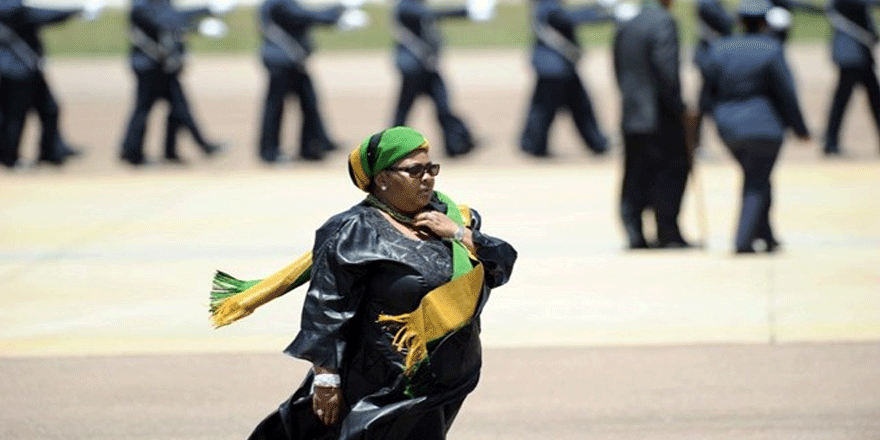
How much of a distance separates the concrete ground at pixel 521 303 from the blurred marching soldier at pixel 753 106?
371 millimetres

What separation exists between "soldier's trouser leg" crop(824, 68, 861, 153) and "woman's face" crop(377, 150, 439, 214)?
12467mm

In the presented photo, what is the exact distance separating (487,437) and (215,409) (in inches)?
48.3

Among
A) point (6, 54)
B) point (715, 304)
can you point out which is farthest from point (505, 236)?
point (6, 54)

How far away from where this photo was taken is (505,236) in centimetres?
1439

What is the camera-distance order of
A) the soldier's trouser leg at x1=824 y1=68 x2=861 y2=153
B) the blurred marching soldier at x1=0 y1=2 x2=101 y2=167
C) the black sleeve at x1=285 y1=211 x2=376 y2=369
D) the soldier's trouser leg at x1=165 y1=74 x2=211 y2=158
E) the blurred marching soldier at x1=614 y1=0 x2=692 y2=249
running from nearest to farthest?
the black sleeve at x1=285 y1=211 x2=376 y2=369
the blurred marching soldier at x1=614 y1=0 x2=692 y2=249
the soldier's trouser leg at x1=824 y1=68 x2=861 y2=153
the blurred marching soldier at x1=0 y1=2 x2=101 y2=167
the soldier's trouser leg at x1=165 y1=74 x2=211 y2=158

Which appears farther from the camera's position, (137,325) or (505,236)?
(505,236)

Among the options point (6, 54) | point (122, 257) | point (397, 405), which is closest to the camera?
point (397, 405)

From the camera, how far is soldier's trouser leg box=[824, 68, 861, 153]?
1889cm

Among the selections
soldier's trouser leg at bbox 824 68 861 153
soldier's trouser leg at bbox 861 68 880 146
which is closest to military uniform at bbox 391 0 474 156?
soldier's trouser leg at bbox 824 68 861 153

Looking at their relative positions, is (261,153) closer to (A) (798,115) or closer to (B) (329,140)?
(B) (329,140)

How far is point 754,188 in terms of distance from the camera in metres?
13.1

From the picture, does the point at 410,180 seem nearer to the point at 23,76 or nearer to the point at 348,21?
the point at 23,76

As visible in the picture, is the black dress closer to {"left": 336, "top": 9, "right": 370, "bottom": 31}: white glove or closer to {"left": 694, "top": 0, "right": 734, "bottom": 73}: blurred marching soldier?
{"left": 694, "top": 0, "right": 734, "bottom": 73}: blurred marching soldier

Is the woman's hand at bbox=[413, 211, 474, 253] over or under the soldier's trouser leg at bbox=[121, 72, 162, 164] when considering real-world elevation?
over
